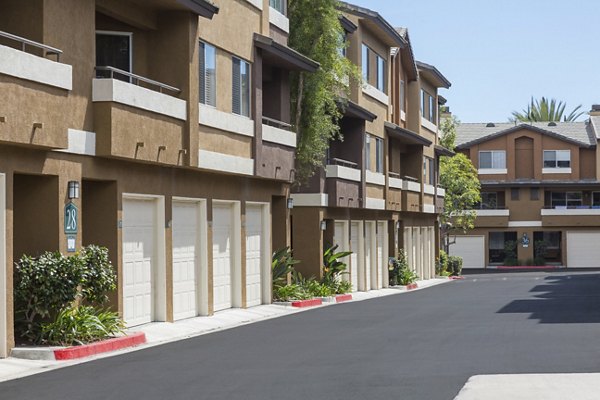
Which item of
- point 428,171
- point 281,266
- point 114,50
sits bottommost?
point 281,266

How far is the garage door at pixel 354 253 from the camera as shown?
4409 centimetres

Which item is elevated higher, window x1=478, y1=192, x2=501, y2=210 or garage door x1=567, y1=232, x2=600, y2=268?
window x1=478, y1=192, x2=501, y2=210

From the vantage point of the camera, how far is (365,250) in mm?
46344

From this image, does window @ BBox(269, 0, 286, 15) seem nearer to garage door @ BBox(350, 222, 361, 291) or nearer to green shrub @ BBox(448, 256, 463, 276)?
garage door @ BBox(350, 222, 361, 291)

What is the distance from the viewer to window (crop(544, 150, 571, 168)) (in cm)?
8769

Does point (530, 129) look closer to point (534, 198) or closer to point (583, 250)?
point (534, 198)

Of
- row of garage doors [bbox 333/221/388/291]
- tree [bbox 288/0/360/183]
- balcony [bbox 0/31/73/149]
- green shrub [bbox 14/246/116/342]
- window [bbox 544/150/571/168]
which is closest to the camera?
balcony [bbox 0/31/73/149]

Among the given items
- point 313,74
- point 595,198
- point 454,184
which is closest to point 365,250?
point 313,74

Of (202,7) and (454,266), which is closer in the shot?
(202,7)

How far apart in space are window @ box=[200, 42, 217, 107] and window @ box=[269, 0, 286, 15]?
19.3ft

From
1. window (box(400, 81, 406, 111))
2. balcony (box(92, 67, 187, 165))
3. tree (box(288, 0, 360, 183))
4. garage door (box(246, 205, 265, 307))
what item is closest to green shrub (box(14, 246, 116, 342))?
balcony (box(92, 67, 187, 165))

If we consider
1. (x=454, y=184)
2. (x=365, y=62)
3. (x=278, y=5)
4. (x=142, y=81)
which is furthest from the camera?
(x=454, y=184)

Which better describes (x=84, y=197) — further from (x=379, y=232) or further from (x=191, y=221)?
(x=379, y=232)

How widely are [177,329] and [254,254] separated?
8.01 m
